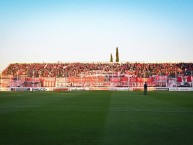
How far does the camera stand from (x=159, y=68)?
241 feet

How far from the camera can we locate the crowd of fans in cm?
7144

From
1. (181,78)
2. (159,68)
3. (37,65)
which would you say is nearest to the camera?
(181,78)

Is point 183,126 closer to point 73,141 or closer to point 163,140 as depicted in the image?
point 163,140

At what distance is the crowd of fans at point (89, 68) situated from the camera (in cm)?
7144

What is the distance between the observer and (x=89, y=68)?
252 ft

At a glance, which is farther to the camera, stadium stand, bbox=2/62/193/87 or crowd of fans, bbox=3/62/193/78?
crowd of fans, bbox=3/62/193/78

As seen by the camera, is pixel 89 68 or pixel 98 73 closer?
pixel 98 73

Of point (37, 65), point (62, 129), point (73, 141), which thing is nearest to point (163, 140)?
point (73, 141)

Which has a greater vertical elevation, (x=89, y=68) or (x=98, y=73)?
(x=89, y=68)

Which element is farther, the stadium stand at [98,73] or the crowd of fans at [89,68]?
the crowd of fans at [89,68]

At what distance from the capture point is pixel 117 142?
8.38 meters

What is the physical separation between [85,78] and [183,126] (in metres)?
54.8

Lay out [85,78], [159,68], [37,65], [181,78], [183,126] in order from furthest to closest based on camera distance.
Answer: [37,65]
[159,68]
[85,78]
[181,78]
[183,126]

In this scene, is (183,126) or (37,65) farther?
(37,65)
